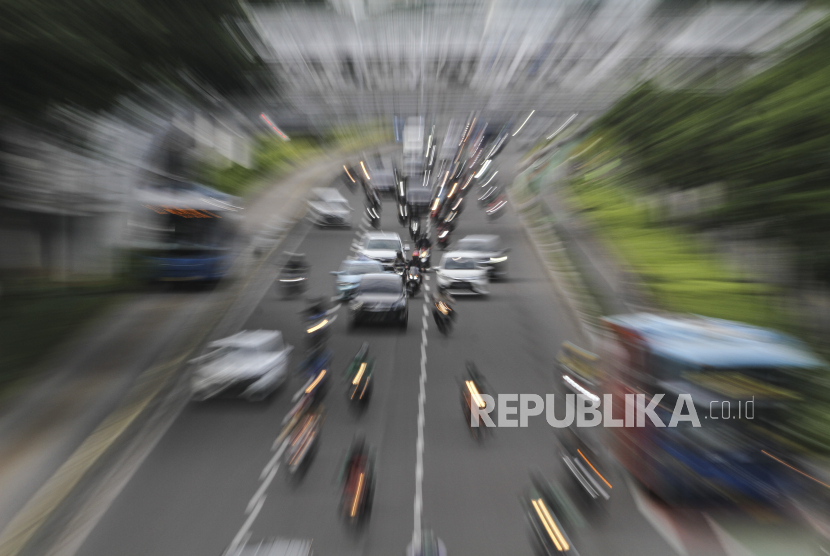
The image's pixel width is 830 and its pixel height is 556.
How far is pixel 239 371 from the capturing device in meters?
12.6

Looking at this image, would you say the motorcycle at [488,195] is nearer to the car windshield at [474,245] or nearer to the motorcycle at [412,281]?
the car windshield at [474,245]

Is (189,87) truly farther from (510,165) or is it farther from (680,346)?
(510,165)

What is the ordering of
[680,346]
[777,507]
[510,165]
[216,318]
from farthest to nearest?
[510,165]
[216,318]
[680,346]
[777,507]

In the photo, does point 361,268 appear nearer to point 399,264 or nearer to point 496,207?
point 399,264

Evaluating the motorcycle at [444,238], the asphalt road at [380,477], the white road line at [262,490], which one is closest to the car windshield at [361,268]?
the asphalt road at [380,477]

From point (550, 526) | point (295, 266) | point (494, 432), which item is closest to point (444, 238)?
point (295, 266)

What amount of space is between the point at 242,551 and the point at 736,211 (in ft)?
49.0

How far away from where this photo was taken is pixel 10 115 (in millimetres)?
10742

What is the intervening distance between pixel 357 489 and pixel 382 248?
21.1 m

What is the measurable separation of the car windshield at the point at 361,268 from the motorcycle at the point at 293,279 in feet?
5.38

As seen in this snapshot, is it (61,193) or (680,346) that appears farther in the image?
(61,193)

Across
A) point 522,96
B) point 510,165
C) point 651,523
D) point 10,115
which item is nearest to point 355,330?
point 10,115

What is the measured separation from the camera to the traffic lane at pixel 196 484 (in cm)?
786

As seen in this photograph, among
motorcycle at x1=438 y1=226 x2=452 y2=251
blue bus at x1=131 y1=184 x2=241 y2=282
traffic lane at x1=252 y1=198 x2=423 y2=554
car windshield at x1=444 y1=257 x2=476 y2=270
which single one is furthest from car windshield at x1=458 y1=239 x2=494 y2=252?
blue bus at x1=131 y1=184 x2=241 y2=282
